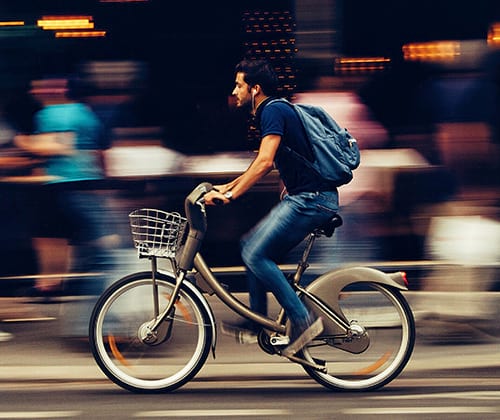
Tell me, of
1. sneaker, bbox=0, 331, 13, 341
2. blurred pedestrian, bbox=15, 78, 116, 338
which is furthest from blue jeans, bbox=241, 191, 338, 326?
sneaker, bbox=0, 331, 13, 341

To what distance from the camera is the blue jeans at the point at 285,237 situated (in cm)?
639

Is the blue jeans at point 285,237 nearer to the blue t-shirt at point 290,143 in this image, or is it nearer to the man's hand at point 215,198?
the blue t-shirt at point 290,143

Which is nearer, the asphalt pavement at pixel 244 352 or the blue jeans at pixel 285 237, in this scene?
the blue jeans at pixel 285 237

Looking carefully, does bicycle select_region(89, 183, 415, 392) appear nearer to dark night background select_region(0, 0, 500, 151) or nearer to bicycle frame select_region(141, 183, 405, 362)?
bicycle frame select_region(141, 183, 405, 362)

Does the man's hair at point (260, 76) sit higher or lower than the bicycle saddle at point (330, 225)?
higher

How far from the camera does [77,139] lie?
27.6 feet

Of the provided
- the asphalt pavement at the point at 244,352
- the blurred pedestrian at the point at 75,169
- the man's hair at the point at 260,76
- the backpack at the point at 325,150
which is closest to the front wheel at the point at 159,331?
the asphalt pavement at the point at 244,352

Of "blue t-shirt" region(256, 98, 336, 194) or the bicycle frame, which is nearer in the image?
"blue t-shirt" region(256, 98, 336, 194)

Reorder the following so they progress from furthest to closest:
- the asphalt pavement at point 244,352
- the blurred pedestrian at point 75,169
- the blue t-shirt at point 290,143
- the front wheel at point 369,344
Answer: the blurred pedestrian at point 75,169 < the asphalt pavement at point 244,352 < the front wheel at point 369,344 < the blue t-shirt at point 290,143

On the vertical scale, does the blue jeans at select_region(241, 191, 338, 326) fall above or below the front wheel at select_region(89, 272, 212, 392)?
above

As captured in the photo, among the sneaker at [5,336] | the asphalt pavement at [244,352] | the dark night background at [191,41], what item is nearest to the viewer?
the asphalt pavement at [244,352]

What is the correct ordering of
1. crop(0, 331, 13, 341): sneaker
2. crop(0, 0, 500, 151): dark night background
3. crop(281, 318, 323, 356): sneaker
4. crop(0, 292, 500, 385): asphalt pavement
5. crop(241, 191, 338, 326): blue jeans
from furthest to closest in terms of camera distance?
crop(0, 0, 500, 151): dark night background
crop(0, 331, 13, 341): sneaker
crop(0, 292, 500, 385): asphalt pavement
crop(281, 318, 323, 356): sneaker
crop(241, 191, 338, 326): blue jeans

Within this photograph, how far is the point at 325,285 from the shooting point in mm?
6574

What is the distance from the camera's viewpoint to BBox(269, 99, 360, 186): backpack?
6.33m
